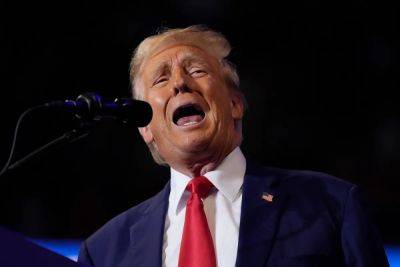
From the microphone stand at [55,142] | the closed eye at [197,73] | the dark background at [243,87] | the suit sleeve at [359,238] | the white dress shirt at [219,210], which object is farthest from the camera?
the dark background at [243,87]

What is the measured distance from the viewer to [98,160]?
114 inches

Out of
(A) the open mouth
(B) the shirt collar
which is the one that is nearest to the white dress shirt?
(B) the shirt collar

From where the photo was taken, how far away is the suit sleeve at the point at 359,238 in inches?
63.7

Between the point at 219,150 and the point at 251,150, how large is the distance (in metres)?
0.74

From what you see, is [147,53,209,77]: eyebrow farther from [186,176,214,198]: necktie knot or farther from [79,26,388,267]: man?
[186,176,214,198]: necktie knot

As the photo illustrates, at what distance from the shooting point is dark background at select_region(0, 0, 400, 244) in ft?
8.55

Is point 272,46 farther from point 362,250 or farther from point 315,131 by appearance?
point 362,250

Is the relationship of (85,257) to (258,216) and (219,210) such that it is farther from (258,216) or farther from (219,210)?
(258,216)

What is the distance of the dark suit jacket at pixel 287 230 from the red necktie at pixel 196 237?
8 centimetres

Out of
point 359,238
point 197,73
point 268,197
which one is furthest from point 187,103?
point 359,238

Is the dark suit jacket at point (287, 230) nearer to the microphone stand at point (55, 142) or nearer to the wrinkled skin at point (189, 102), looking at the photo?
the wrinkled skin at point (189, 102)

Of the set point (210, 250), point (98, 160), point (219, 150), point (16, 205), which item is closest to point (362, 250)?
point (210, 250)

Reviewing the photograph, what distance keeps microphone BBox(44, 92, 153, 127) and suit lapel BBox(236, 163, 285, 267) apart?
0.48 m

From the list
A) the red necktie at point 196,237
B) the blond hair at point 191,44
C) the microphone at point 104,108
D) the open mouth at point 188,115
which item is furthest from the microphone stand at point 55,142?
the blond hair at point 191,44
